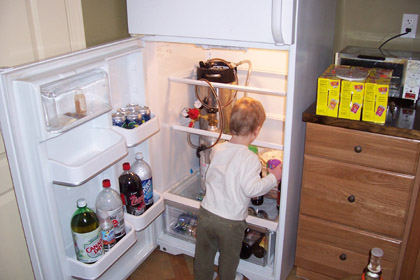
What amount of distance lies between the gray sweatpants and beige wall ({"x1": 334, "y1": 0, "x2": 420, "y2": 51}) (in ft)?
3.22

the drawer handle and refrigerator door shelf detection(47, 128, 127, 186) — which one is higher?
refrigerator door shelf detection(47, 128, 127, 186)

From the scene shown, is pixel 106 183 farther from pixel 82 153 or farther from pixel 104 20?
pixel 104 20

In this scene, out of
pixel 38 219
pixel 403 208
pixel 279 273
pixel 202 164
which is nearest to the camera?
pixel 38 219

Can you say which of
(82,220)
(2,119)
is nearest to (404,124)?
(82,220)

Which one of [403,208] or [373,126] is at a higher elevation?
[373,126]

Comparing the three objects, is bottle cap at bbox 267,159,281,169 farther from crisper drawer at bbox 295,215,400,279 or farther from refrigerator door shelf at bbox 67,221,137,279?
refrigerator door shelf at bbox 67,221,137,279

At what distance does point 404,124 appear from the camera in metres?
1.51

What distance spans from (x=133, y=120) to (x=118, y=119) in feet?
0.19

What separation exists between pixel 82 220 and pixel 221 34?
2.71 ft

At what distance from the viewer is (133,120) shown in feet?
5.32

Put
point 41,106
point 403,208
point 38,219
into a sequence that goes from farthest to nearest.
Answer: point 403,208
point 38,219
point 41,106

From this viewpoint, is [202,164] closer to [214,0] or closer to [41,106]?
[214,0]

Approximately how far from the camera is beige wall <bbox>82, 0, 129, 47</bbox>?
1.52m

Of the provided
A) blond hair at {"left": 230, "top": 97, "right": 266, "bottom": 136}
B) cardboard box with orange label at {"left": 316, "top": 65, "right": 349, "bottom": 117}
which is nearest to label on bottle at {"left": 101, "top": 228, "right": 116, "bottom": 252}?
blond hair at {"left": 230, "top": 97, "right": 266, "bottom": 136}
